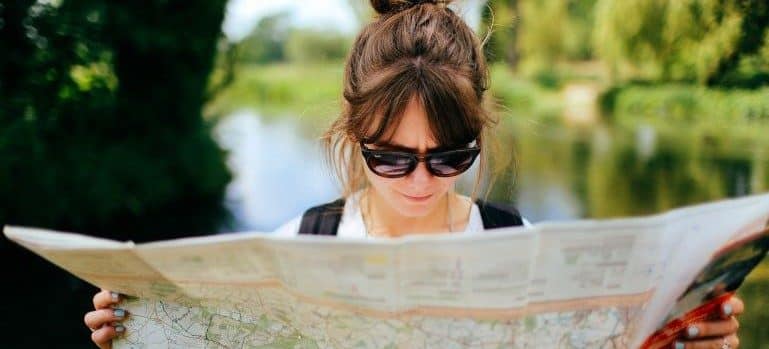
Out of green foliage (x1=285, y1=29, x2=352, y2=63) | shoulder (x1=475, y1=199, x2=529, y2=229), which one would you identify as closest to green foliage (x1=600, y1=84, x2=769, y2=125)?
shoulder (x1=475, y1=199, x2=529, y2=229)

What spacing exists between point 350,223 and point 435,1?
454mm

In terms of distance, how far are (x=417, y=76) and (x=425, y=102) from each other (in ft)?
0.17

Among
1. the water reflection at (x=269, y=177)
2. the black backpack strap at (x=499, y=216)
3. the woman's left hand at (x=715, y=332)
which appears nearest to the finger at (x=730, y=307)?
the woman's left hand at (x=715, y=332)

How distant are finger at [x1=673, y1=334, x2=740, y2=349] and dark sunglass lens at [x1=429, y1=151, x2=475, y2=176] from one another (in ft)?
1.28

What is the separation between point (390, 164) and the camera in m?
0.99

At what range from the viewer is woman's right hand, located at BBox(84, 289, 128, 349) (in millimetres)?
845

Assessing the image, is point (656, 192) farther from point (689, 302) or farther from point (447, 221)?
point (689, 302)

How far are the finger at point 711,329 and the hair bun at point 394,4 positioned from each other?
2.35 feet

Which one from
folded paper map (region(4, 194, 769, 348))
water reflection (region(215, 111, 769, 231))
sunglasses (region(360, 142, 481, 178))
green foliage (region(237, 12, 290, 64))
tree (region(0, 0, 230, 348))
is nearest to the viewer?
folded paper map (region(4, 194, 769, 348))

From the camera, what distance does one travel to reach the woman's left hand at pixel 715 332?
81 cm

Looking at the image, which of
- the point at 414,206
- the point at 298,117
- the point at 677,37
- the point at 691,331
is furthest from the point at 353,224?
the point at 677,37

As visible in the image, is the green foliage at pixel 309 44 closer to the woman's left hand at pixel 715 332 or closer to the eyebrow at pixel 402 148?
the eyebrow at pixel 402 148

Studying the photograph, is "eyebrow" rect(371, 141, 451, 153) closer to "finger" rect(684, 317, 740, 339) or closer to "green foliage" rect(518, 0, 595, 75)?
"finger" rect(684, 317, 740, 339)

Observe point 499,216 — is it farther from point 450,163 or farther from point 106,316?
point 106,316
